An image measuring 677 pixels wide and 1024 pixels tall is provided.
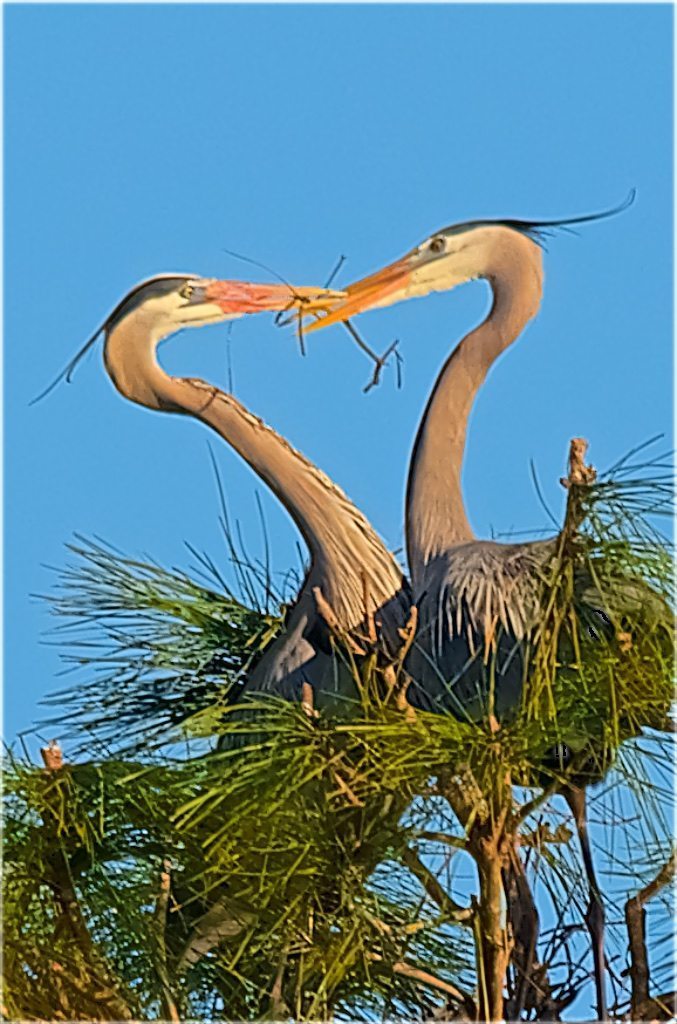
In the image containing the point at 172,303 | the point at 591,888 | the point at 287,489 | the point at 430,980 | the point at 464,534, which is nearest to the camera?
A: the point at 430,980

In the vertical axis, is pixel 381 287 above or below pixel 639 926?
above

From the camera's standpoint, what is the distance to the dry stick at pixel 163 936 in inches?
125

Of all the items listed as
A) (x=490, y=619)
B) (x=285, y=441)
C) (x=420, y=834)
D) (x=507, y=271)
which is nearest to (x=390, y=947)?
(x=420, y=834)

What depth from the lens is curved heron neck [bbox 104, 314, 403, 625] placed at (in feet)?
12.7

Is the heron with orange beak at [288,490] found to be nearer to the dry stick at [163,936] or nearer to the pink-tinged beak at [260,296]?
the pink-tinged beak at [260,296]

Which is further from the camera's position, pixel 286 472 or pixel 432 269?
pixel 432 269

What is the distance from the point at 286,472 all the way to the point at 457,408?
0.30 meters

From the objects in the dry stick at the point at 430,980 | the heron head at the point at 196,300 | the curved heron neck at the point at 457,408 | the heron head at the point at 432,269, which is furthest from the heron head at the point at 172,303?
the dry stick at the point at 430,980

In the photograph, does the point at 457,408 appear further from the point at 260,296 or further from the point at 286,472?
the point at 260,296

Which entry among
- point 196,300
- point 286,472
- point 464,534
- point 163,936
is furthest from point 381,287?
point 163,936

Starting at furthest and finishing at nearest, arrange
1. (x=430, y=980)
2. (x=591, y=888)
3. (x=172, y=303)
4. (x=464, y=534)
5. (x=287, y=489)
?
(x=172, y=303), (x=287, y=489), (x=464, y=534), (x=591, y=888), (x=430, y=980)

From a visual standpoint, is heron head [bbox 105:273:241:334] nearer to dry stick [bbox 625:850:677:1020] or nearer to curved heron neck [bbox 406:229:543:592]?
curved heron neck [bbox 406:229:543:592]

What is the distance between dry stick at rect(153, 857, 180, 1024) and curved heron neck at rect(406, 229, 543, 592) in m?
0.78

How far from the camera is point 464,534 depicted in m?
3.85
